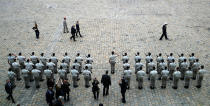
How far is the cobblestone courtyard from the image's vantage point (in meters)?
16.8

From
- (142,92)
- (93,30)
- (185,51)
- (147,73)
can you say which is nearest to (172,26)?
(185,51)

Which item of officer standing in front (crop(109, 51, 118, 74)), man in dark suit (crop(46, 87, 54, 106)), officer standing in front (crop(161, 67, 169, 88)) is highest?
officer standing in front (crop(109, 51, 118, 74))

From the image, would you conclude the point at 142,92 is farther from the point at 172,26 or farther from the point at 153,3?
the point at 153,3

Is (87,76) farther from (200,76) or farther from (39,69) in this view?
(200,76)

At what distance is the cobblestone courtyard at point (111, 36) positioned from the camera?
55.1 feet

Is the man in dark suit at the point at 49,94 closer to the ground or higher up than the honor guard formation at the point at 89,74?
closer to the ground

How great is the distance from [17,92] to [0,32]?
1112cm

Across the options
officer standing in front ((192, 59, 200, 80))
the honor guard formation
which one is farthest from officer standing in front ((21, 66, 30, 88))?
officer standing in front ((192, 59, 200, 80))

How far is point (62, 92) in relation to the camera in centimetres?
1570

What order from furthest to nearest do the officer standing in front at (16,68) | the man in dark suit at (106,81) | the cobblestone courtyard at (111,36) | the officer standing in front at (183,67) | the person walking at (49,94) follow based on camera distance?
the officer standing in front at (16,68)
the officer standing in front at (183,67)
the cobblestone courtyard at (111,36)
the man in dark suit at (106,81)
the person walking at (49,94)

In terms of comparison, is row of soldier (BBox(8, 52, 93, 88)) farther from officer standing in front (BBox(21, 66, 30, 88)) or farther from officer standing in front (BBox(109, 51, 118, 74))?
officer standing in front (BBox(109, 51, 118, 74))

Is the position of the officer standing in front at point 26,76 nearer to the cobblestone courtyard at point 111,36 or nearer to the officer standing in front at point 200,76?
the cobblestone courtyard at point 111,36

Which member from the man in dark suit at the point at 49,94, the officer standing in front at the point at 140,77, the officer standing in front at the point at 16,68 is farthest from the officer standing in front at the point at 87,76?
the officer standing in front at the point at 16,68

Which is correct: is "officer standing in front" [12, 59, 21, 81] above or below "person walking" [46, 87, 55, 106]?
above
